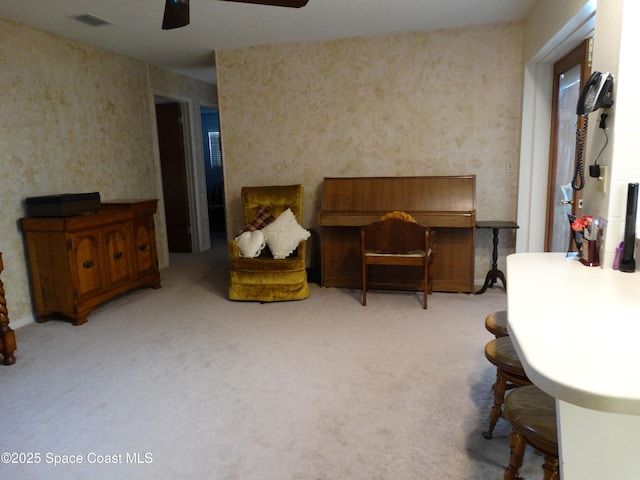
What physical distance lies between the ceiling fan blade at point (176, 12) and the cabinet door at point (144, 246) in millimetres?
2456

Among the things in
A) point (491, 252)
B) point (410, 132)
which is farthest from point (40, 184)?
point (491, 252)

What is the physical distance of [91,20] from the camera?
11.8 ft

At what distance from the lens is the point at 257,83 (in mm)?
4664

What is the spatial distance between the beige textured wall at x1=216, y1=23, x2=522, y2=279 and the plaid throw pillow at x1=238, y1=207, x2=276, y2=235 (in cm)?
52

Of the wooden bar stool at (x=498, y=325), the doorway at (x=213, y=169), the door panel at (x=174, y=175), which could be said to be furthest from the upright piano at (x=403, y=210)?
the doorway at (x=213, y=169)

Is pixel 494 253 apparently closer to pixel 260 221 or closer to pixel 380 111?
pixel 380 111

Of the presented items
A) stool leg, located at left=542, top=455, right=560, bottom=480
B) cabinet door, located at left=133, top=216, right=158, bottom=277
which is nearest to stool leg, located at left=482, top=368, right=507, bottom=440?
stool leg, located at left=542, top=455, right=560, bottom=480

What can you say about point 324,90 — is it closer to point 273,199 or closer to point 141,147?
point 273,199

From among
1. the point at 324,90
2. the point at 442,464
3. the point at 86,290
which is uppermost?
the point at 324,90

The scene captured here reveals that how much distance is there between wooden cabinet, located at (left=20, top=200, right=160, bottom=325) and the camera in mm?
3500

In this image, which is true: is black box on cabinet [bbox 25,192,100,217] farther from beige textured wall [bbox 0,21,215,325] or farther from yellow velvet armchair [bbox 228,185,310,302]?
yellow velvet armchair [bbox 228,185,310,302]

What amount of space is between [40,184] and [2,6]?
1336 millimetres

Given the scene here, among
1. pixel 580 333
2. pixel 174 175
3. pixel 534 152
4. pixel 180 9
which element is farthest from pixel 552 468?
pixel 174 175

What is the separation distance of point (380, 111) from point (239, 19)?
154 centimetres
